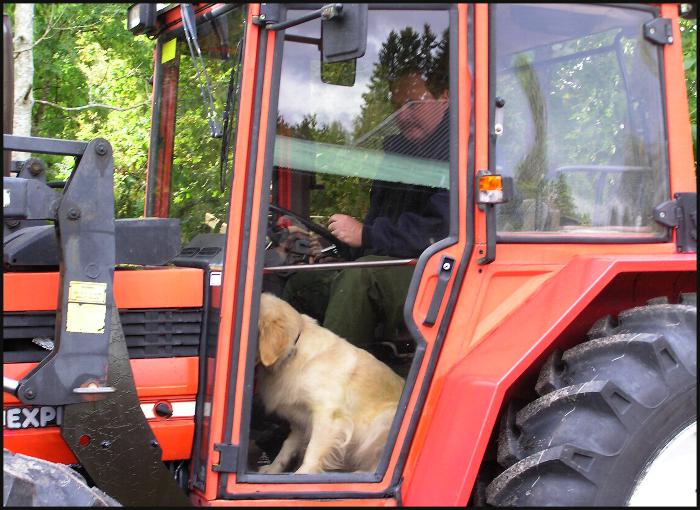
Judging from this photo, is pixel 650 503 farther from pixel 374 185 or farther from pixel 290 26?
pixel 290 26

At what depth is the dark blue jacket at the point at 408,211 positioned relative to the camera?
3.03 m

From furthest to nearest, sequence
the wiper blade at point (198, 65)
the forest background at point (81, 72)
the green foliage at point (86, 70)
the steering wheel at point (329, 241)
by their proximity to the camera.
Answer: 1. the green foliage at point (86, 70)
2. the forest background at point (81, 72)
3. the wiper blade at point (198, 65)
4. the steering wheel at point (329, 241)

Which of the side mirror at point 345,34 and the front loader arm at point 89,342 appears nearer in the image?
the side mirror at point 345,34

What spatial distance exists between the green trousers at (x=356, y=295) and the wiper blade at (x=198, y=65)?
640mm

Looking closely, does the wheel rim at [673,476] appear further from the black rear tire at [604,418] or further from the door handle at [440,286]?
the door handle at [440,286]

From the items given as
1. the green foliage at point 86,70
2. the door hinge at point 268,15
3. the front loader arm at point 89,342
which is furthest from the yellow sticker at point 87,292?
the green foliage at point 86,70

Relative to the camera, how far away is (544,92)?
3.07 meters

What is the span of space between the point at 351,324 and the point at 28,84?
6262mm

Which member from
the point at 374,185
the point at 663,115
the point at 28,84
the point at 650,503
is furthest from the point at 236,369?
the point at 28,84

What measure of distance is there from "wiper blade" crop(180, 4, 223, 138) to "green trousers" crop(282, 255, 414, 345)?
640 mm

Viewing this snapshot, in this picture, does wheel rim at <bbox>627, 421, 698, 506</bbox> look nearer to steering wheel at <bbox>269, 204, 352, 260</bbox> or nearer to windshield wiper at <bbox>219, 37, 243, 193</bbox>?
steering wheel at <bbox>269, 204, 352, 260</bbox>

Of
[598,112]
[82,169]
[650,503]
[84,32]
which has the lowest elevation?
[650,503]

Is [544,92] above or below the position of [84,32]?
below

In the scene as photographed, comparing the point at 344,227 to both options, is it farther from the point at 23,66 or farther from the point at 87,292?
the point at 23,66
